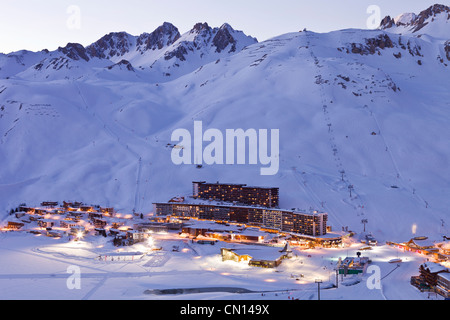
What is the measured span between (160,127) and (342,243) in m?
96.7

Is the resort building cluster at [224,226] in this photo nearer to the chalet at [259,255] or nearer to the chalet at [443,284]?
the chalet at [259,255]

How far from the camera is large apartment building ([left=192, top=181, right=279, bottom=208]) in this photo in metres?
92.1

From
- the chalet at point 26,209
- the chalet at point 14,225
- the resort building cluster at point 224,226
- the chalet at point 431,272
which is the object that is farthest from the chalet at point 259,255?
the chalet at point 26,209

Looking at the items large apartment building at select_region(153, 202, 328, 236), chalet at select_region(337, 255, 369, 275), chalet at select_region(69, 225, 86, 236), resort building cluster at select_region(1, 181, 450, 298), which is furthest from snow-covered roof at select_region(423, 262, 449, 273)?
chalet at select_region(69, 225, 86, 236)

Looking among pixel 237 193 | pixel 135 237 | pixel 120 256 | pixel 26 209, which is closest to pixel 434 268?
pixel 120 256

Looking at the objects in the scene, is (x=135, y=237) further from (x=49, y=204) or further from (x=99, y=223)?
(x=49, y=204)

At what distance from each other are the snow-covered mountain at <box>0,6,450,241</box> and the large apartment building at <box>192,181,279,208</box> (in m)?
4.34

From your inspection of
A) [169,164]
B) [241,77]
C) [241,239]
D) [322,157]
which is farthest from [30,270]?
[241,77]

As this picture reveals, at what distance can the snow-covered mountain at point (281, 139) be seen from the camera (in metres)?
96.6

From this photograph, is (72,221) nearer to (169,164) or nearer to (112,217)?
(112,217)

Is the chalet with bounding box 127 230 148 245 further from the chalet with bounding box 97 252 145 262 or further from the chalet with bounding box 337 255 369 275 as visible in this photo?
the chalet with bounding box 337 255 369 275

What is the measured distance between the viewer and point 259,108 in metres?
145

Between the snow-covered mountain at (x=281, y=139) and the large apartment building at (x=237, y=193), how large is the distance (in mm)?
4343

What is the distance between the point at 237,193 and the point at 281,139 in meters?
36.1
